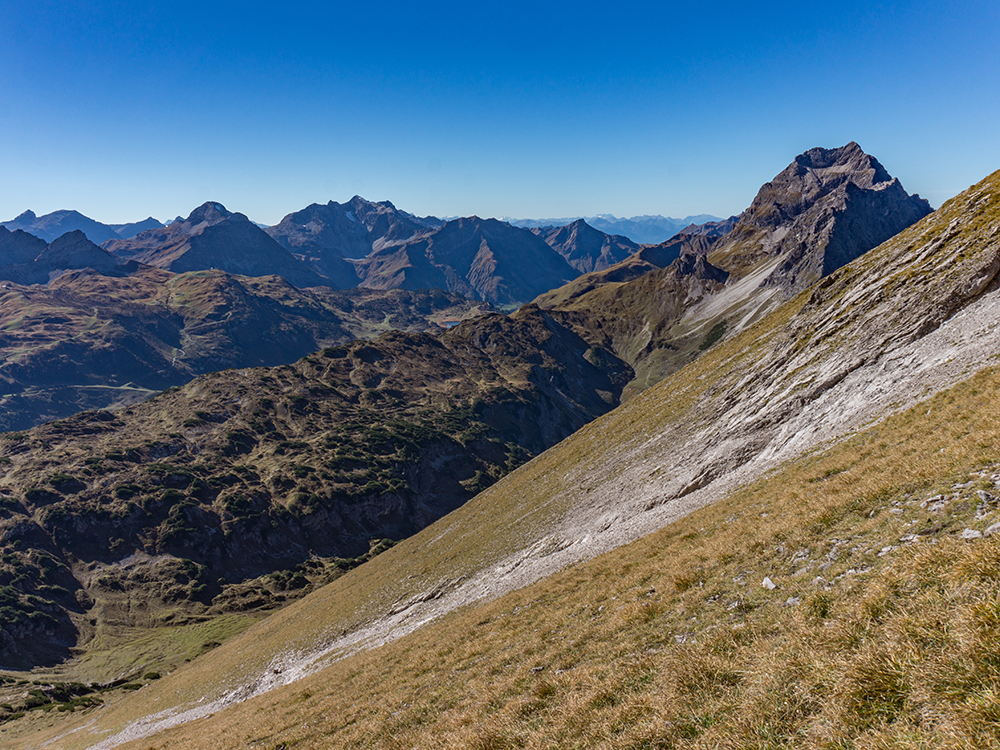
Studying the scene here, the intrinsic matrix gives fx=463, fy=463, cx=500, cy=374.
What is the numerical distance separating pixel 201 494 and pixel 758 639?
480 feet

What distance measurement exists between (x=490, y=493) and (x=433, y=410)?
4992 inches

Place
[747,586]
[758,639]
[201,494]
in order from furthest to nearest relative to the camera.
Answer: [201,494], [747,586], [758,639]

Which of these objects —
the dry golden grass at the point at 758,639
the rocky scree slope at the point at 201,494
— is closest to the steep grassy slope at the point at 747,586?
the dry golden grass at the point at 758,639

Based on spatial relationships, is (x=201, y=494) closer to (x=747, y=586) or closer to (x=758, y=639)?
(x=747, y=586)

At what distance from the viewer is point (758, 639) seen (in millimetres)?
10078

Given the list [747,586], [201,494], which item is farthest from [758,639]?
[201,494]

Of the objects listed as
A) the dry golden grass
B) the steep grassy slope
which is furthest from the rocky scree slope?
the dry golden grass

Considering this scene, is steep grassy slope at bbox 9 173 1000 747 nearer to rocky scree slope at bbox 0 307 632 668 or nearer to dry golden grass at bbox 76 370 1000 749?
dry golden grass at bbox 76 370 1000 749

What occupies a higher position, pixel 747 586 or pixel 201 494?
pixel 201 494

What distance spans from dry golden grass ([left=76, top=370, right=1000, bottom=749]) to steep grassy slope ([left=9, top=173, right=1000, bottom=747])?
66 mm

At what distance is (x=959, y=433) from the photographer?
16531 mm

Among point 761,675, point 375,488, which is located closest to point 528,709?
point 761,675

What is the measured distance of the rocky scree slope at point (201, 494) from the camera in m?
101

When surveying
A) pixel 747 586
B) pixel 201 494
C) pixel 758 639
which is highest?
pixel 201 494
